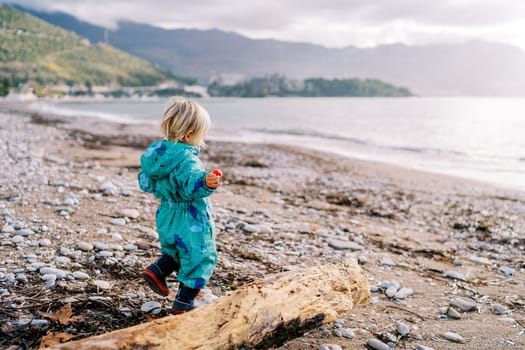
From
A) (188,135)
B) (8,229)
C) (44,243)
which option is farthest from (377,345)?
(8,229)

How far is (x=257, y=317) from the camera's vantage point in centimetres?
356

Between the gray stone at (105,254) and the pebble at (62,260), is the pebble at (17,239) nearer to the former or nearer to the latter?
the pebble at (62,260)

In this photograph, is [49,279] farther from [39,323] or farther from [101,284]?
[39,323]

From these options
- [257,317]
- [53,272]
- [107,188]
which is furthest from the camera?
[107,188]

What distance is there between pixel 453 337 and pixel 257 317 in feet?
7.55

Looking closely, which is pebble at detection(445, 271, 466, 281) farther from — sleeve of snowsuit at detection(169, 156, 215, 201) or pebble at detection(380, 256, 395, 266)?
sleeve of snowsuit at detection(169, 156, 215, 201)

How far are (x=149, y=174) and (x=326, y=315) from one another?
2279mm

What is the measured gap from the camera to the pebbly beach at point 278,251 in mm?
4289

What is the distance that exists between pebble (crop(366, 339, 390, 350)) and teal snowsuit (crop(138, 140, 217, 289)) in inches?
69.8

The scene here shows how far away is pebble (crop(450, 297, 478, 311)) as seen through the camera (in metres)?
5.24

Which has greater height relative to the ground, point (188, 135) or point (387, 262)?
point (188, 135)

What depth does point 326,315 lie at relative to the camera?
4.14m

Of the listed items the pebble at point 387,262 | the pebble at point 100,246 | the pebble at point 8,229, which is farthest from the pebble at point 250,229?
the pebble at point 8,229

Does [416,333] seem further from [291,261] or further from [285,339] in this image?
[291,261]
